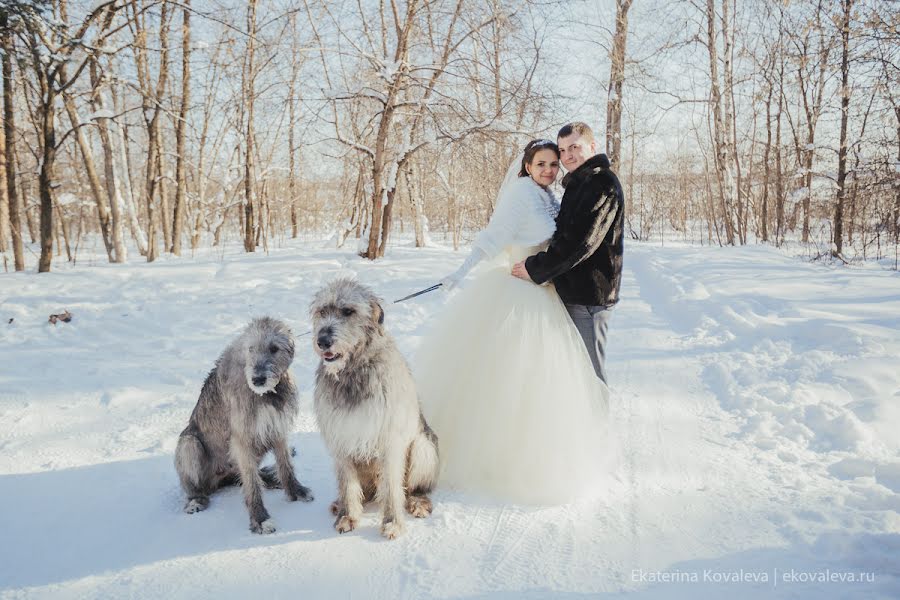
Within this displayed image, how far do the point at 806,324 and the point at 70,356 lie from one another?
9111 mm

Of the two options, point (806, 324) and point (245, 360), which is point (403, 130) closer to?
point (806, 324)

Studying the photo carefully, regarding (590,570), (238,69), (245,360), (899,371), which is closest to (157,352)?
(245,360)

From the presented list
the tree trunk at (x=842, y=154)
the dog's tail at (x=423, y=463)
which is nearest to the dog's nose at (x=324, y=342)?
the dog's tail at (x=423, y=463)

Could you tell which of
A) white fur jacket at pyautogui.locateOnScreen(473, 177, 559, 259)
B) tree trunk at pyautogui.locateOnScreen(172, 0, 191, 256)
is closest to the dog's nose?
white fur jacket at pyautogui.locateOnScreen(473, 177, 559, 259)

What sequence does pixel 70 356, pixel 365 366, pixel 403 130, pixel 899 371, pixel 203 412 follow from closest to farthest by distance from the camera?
pixel 365 366, pixel 203 412, pixel 899 371, pixel 70 356, pixel 403 130

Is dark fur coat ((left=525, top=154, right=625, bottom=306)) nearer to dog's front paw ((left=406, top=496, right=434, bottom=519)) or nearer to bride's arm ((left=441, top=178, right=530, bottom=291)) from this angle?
bride's arm ((left=441, top=178, right=530, bottom=291))

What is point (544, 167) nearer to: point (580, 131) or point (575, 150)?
point (575, 150)

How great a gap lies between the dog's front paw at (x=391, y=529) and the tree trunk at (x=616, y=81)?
1585cm

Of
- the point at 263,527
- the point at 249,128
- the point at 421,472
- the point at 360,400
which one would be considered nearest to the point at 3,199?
the point at 249,128

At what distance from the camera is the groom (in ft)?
10.2

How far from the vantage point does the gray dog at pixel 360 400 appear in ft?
8.93

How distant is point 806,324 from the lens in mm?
5891

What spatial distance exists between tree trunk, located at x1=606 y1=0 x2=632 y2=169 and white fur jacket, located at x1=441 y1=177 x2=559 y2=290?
14.4 m

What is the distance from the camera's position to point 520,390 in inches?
129
